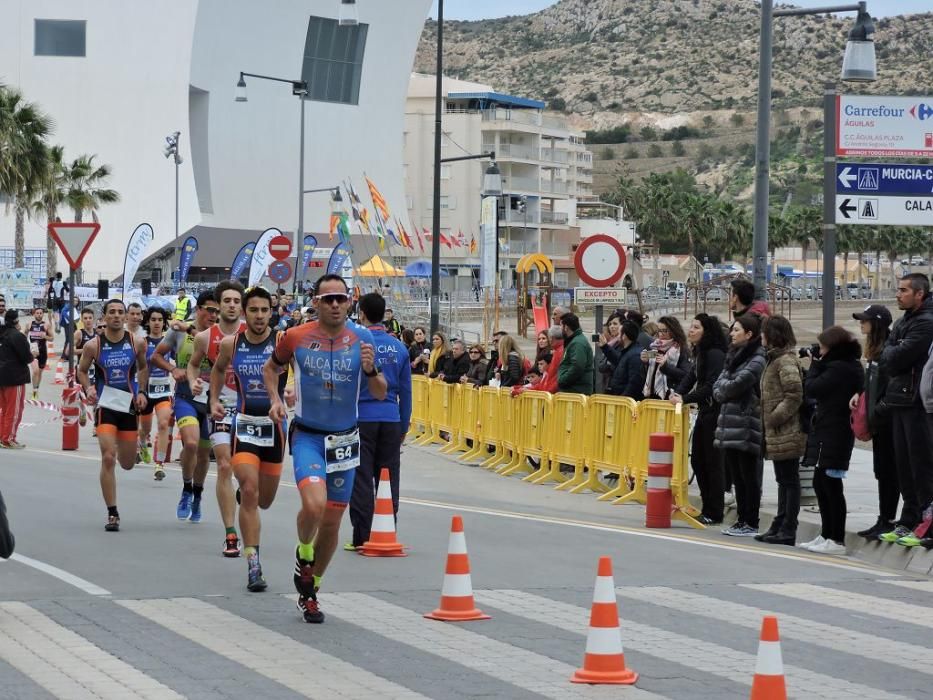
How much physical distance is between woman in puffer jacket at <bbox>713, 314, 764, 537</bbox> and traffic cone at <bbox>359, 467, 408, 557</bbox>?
3365 millimetres

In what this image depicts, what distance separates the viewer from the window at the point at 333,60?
9106cm

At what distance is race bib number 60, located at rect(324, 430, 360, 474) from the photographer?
988 cm

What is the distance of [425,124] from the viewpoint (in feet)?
371

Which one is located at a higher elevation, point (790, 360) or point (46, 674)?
point (790, 360)

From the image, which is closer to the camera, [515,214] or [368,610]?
[368,610]

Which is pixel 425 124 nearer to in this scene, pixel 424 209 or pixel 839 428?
pixel 424 209

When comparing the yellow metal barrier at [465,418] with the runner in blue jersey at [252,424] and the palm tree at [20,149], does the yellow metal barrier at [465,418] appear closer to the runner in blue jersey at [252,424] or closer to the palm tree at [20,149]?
the runner in blue jersey at [252,424]

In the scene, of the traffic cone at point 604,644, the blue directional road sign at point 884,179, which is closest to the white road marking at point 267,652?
the traffic cone at point 604,644

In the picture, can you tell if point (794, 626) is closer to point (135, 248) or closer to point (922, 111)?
point (922, 111)

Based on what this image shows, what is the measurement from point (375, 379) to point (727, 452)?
19.4ft

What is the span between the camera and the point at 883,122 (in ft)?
56.5

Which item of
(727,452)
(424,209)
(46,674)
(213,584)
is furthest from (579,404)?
(424,209)

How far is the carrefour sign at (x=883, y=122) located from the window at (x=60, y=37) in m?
70.3

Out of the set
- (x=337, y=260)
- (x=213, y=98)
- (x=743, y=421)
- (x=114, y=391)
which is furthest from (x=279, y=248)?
(x=213, y=98)
